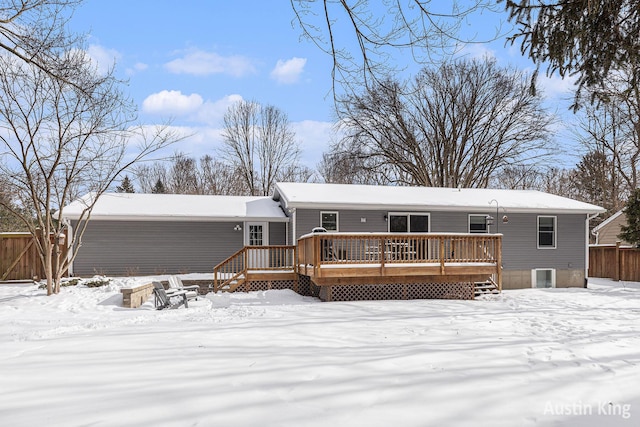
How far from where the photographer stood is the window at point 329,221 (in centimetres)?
1422

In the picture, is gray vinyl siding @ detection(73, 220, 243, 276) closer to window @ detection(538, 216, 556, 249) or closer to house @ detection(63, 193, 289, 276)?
house @ detection(63, 193, 289, 276)

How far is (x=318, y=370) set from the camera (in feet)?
13.9

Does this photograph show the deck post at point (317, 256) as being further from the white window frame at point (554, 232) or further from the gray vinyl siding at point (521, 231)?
the white window frame at point (554, 232)

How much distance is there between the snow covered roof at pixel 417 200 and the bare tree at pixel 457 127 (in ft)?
31.7

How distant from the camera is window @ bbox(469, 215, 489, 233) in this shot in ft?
49.9

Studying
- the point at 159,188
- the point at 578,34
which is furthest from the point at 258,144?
the point at 578,34

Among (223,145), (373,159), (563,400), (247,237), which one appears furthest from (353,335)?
(223,145)

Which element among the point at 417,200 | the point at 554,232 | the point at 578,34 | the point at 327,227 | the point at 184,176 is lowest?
the point at 554,232

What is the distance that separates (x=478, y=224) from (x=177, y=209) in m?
10.5

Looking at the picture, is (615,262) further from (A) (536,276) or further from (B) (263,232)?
(B) (263,232)

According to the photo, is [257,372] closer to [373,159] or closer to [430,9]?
[430,9]

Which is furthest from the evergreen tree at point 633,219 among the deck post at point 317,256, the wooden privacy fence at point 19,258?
the wooden privacy fence at point 19,258

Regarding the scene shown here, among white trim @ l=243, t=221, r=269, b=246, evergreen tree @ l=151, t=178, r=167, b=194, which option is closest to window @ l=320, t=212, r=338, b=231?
white trim @ l=243, t=221, r=269, b=246

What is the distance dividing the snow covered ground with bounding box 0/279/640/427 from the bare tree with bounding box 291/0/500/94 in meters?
3.08
